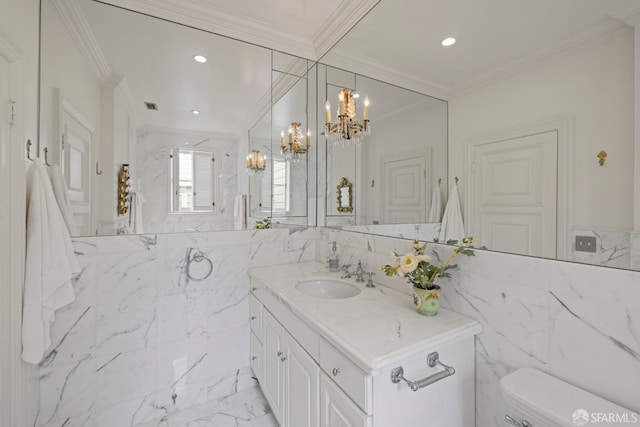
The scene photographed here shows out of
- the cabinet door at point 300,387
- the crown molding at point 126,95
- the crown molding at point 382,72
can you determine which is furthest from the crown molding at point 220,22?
the cabinet door at point 300,387

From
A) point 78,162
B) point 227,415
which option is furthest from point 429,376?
point 78,162

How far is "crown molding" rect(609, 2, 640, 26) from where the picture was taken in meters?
0.68

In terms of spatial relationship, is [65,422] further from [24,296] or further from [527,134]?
[527,134]

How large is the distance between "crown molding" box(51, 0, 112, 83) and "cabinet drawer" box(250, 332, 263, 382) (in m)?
2.02

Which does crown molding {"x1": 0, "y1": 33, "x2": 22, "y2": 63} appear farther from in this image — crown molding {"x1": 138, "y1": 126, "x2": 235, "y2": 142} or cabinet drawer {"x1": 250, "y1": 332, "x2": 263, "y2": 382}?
cabinet drawer {"x1": 250, "y1": 332, "x2": 263, "y2": 382}

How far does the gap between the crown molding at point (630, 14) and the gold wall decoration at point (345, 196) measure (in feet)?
5.10

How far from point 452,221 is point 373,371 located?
0.73m

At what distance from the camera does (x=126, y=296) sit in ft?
5.57

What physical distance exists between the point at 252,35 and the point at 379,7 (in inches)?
38.4

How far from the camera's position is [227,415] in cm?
180

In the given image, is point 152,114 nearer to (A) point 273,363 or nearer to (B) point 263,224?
(B) point 263,224

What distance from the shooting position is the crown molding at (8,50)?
1128 millimetres

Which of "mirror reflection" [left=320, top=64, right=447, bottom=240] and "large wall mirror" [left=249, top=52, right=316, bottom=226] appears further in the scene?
"large wall mirror" [left=249, top=52, right=316, bottom=226]

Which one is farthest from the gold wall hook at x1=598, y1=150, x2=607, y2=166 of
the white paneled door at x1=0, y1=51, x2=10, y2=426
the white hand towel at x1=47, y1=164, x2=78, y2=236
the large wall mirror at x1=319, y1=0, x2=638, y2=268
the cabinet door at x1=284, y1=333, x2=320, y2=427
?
the white hand towel at x1=47, y1=164, x2=78, y2=236
